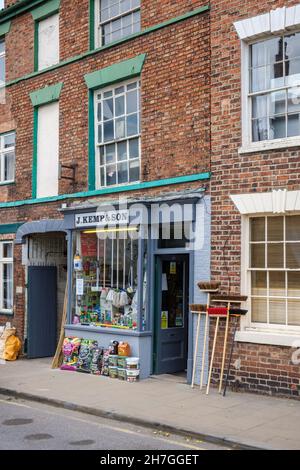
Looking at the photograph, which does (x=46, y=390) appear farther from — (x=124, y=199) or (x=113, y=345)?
(x=124, y=199)

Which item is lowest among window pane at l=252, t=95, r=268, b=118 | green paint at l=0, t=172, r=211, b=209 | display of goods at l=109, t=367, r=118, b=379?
display of goods at l=109, t=367, r=118, b=379

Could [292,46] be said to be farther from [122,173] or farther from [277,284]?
[122,173]

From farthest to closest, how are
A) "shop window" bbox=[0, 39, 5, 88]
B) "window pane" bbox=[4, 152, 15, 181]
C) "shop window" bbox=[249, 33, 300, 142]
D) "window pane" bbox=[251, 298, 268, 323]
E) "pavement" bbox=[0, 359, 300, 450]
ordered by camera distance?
"shop window" bbox=[0, 39, 5, 88]
"window pane" bbox=[4, 152, 15, 181]
"window pane" bbox=[251, 298, 268, 323]
"shop window" bbox=[249, 33, 300, 142]
"pavement" bbox=[0, 359, 300, 450]

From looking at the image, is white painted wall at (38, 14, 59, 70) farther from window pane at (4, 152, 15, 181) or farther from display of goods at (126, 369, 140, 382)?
display of goods at (126, 369, 140, 382)

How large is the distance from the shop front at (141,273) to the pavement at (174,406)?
2.77 feet

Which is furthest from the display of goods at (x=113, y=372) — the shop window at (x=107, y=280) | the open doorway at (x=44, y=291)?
the open doorway at (x=44, y=291)

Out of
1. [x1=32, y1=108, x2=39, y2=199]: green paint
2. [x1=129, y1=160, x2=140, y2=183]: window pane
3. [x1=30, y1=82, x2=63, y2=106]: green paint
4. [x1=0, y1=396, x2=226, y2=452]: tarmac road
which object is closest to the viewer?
[x1=0, y1=396, x2=226, y2=452]: tarmac road

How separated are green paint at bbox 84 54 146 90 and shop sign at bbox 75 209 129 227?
289 cm

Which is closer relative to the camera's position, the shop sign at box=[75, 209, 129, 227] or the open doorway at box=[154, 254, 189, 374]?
the open doorway at box=[154, 254, 189, 374]

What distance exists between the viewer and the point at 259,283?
10.7 metres

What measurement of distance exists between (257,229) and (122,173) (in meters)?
3.82

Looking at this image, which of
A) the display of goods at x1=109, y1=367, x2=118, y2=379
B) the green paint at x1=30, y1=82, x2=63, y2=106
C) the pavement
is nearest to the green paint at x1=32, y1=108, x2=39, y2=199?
the green paint at x1=30, y1=82, x2=63, y2=106

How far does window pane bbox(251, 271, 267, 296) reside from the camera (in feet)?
34.8

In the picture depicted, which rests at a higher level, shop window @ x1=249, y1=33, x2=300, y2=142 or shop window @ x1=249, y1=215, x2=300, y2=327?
shop window @ x1=249, y1=33, x2=300, y2=142
